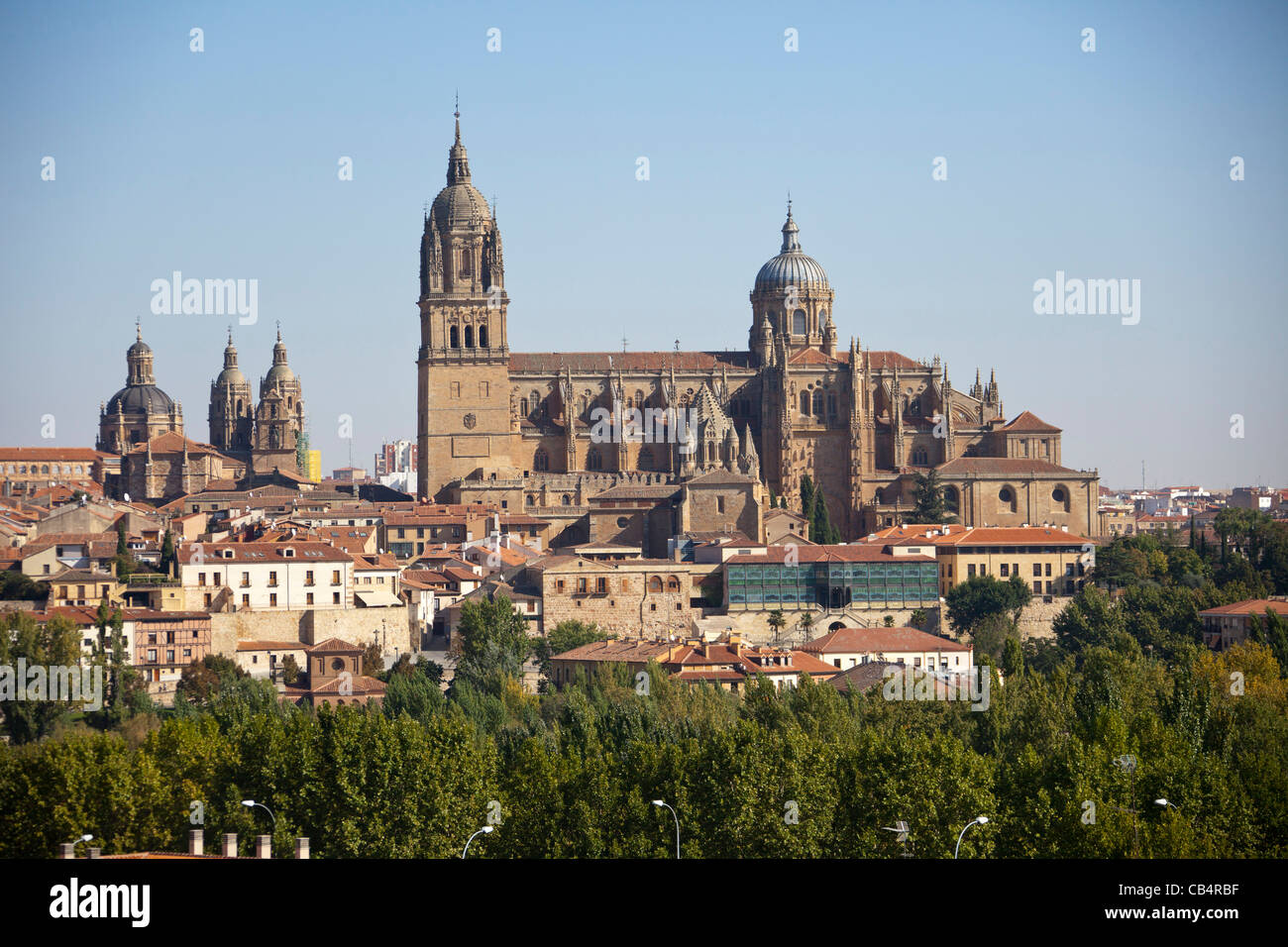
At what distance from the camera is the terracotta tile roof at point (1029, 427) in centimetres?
9569

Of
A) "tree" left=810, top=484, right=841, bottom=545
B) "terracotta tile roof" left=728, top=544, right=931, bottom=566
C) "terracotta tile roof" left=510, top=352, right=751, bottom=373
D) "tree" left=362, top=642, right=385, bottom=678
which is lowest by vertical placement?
"tree" left=362, top=642, right=385, bottom=678

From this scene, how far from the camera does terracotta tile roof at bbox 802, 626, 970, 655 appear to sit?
67062 millimetres

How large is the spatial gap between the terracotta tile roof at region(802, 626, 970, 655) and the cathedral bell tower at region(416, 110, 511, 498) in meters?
27.5

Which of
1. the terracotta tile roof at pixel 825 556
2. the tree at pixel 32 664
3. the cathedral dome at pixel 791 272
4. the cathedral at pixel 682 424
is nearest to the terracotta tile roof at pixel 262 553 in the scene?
the tree at pixel 32 664

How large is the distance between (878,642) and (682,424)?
27.3m

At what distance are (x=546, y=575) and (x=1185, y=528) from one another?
71.0 metres

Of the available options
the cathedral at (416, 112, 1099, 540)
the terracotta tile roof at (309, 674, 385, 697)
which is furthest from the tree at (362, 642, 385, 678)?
the cathedral at (416, 112, 1099, 540)

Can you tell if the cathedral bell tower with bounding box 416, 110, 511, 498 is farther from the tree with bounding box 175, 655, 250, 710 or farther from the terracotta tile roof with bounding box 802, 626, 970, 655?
the tree with bounding box 175, 655, 250, 710

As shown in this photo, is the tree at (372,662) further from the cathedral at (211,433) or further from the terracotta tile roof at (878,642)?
the cathedral at (211,433)

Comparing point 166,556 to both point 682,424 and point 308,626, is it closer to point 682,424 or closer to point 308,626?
point 308,626

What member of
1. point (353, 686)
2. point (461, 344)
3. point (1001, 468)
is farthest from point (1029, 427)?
point (353, 686)

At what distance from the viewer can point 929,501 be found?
89.6 meters

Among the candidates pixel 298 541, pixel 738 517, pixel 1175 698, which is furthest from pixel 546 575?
pixel 1175 698
